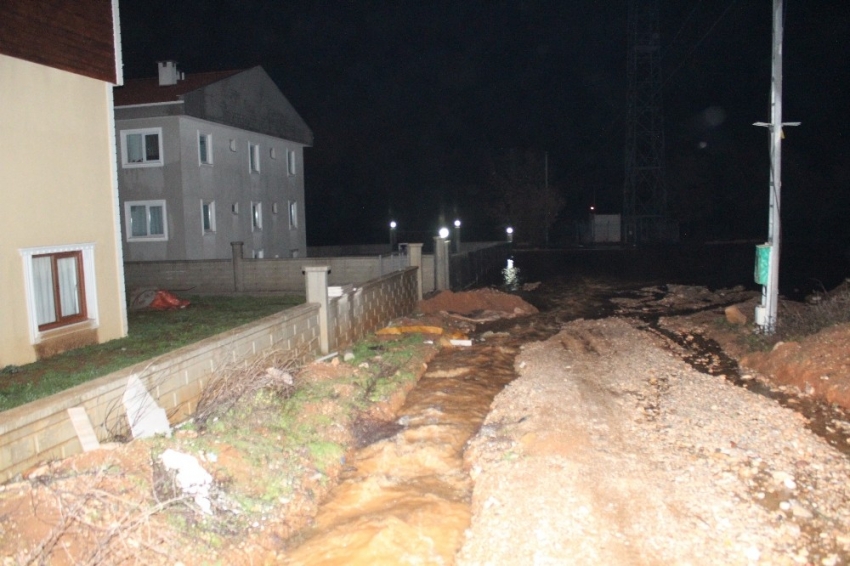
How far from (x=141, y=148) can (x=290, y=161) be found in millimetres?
9258

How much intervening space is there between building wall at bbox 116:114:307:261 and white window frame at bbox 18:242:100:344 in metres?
11.6

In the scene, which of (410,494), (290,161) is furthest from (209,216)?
(410,494)

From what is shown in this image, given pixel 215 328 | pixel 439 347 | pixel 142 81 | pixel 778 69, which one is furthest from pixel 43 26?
pixel 142 81

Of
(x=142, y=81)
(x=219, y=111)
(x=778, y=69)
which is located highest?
(x=142, y=81)

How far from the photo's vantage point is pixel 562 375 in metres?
10.7

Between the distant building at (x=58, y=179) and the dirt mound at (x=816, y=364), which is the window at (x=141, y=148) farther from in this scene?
the dirt mound at (x=816, y=364)

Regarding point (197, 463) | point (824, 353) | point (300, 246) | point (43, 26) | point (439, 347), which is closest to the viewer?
point (197, 463)

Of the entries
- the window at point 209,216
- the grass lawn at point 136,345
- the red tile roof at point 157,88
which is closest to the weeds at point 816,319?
the grass lawn at point 136,345

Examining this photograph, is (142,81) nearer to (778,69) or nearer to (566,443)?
(778,69)

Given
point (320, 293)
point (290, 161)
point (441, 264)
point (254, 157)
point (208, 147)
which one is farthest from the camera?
point (290, 161)

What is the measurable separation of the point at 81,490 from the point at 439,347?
9.16m

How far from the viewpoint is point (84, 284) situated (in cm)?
1272

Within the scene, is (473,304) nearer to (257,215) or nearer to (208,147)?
(208,147)

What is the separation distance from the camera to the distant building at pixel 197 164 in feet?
78.5
